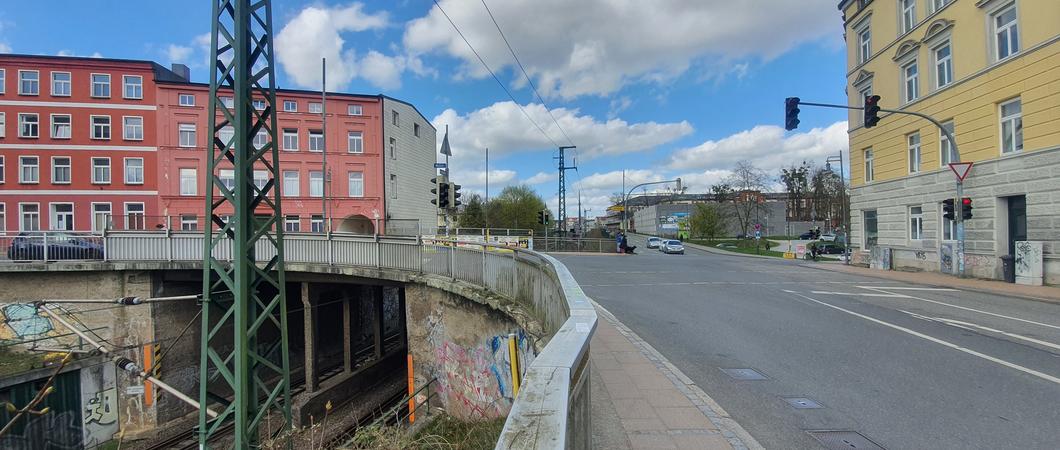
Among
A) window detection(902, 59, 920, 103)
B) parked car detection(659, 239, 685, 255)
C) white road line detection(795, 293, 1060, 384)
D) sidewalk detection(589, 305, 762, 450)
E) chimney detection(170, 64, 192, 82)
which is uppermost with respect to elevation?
chimney detection(170, 64, 192, 82)

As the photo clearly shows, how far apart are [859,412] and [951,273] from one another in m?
19.1

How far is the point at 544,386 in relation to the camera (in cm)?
197

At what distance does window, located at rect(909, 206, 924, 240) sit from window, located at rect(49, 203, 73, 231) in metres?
Answer: 45.4

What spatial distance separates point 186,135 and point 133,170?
374cm

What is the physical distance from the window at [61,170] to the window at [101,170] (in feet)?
4.08

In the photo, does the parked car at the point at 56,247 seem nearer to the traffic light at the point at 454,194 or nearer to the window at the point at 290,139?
the traffic light at the point at 454,194

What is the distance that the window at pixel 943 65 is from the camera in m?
19.6

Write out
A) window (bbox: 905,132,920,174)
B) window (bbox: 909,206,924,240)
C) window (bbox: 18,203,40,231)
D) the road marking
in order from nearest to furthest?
the road marking < window (bbox: 909,206,924,240) < window (bbox: 905,132,920,174) < window (bbox: 18,203,40,231)

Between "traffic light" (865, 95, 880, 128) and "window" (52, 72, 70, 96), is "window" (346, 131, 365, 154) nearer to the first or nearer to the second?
"window" (52, 72, 70, 96)

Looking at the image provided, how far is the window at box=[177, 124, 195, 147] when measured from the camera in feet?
106

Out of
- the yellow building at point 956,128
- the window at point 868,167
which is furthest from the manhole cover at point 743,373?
the window at point 868,167

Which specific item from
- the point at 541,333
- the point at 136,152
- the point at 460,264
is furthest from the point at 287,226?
the point at 541,333

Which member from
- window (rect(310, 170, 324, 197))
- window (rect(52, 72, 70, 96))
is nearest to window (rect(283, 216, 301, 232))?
window (rect(310, 170, 324, 197))

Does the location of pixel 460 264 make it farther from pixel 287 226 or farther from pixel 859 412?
pixel 287 226
